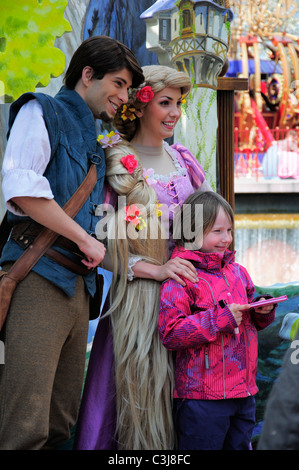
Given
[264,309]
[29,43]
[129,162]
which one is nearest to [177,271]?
[264,309]

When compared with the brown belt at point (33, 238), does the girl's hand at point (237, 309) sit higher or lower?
lower

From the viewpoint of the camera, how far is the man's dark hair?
221 cm

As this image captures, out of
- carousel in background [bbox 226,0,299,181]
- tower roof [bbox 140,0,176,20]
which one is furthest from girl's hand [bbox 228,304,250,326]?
carousel in background [bbox 226,0,299,181]

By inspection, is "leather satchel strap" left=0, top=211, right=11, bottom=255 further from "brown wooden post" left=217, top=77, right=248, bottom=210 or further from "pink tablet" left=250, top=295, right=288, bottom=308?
"brown wooden post" left=217, top=77, right=248, bottom=210

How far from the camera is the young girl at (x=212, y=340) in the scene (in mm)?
2197

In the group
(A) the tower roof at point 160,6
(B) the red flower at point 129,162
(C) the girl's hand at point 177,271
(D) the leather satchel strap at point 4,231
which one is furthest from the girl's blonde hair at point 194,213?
(A) the tower roof at point 160,6

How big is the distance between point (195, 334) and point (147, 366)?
1.05ft

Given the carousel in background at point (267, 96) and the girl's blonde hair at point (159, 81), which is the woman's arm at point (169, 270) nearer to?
the girl's blonde hair at point (159, 81)

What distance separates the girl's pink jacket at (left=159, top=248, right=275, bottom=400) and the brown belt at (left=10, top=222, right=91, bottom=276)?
0.43 m

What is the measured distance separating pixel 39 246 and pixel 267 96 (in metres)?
14.3

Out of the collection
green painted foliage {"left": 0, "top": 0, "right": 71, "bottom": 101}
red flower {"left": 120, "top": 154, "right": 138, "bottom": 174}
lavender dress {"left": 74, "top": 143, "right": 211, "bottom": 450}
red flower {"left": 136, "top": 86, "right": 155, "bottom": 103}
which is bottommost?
lavender dress {"left": 74, "top": 143, "right": 211, "bottom": 450}

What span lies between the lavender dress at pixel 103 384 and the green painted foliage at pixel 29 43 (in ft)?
3.53
